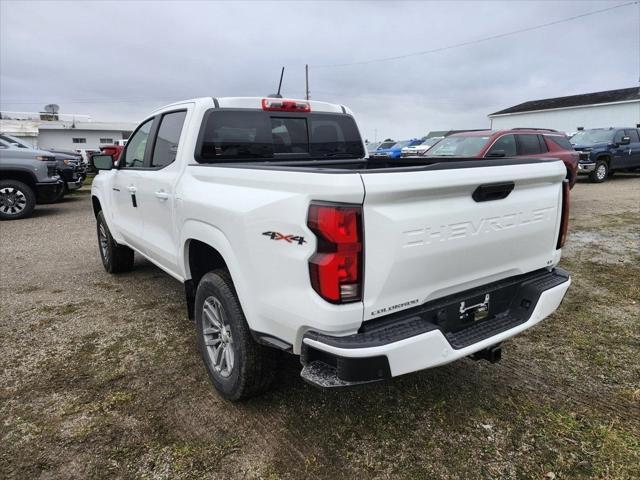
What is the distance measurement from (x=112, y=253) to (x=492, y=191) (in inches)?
177

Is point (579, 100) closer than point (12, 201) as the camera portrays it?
No

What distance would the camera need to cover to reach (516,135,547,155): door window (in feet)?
31.3

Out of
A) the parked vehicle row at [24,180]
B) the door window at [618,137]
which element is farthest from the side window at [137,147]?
the door window at [618,137]

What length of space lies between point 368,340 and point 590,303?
11.0 ft

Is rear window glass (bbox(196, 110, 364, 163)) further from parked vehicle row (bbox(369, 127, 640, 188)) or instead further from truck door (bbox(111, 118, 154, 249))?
parked vehicle row (bbox(369, 127, 640, 188))

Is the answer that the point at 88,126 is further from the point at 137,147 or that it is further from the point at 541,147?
the point at 137,147

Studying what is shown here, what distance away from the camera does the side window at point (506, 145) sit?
909cm

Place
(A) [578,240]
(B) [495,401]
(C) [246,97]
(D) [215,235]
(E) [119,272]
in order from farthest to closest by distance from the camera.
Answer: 1. (A) [578,240]
2. (E) [119,272]
3. (C) [246,97]
4. (B) [495,401]
5. (D) [215,235]

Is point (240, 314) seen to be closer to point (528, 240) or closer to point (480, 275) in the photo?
point (480, 275)

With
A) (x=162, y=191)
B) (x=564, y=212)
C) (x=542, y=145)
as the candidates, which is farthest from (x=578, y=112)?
(x=162, y=191)

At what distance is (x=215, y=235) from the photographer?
2607mm

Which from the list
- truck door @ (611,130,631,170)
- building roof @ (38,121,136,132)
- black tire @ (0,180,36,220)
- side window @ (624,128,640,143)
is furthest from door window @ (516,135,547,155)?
building roof @ (38,121,136,132)

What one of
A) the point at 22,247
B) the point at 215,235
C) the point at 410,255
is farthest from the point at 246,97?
the point at 22,247

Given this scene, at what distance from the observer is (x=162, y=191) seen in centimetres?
342
